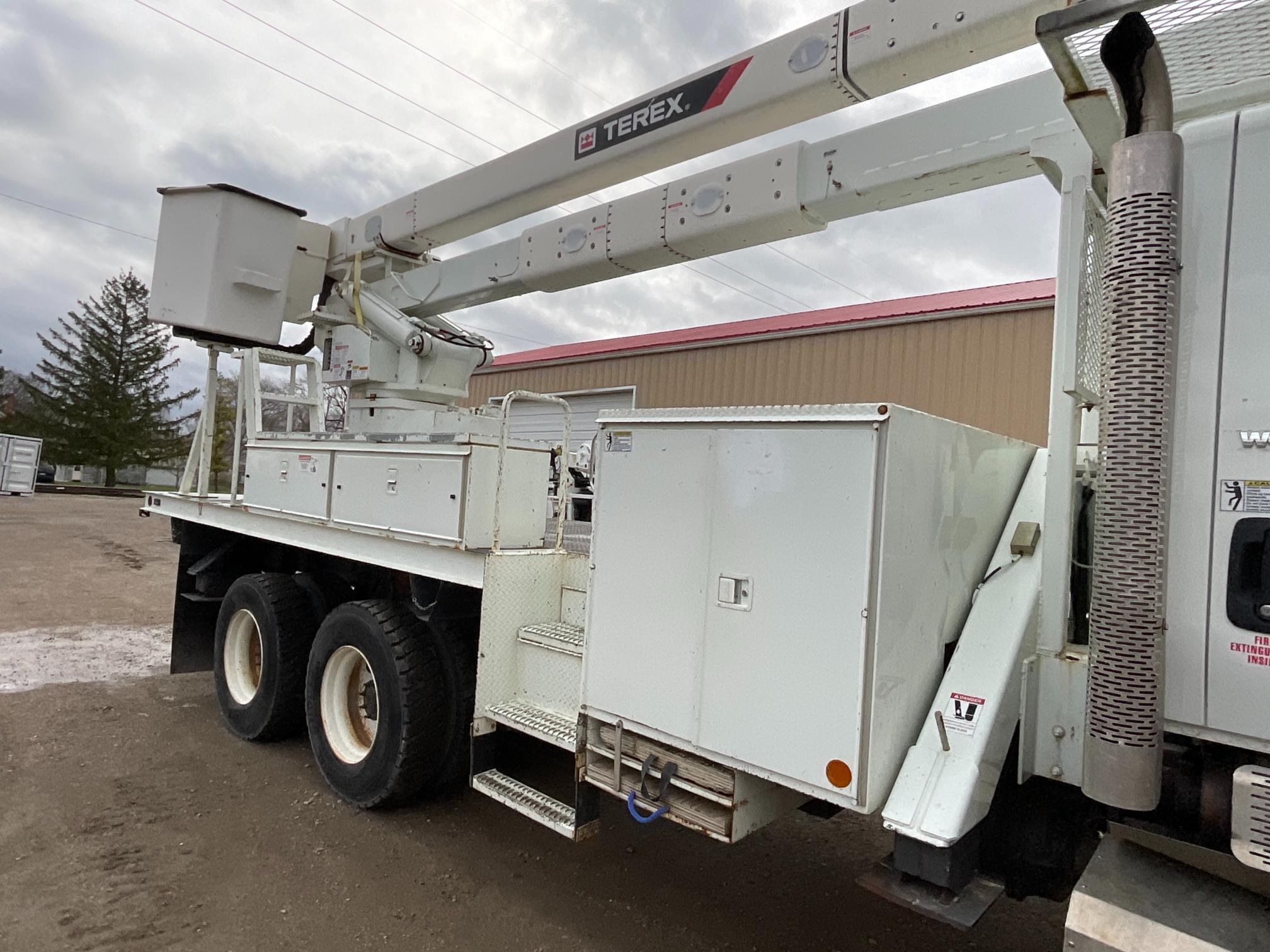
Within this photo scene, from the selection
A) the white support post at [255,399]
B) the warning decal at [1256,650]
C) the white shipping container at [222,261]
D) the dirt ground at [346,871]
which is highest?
the white shipping container at [222,261]

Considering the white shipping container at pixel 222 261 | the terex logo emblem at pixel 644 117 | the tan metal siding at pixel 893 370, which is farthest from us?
the tan metal siding at pixel 893 370

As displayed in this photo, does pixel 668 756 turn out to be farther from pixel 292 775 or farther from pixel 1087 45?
pixel 292 775

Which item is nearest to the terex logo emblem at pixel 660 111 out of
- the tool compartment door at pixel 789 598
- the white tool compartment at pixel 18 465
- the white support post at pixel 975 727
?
the tool compartment door at pixel 789 598

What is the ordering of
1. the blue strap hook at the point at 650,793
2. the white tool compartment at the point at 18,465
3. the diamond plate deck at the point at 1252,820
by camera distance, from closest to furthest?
the diamond plate deck at the point at 1252,820, the blue strap hook at the point at 650,793, the white tool compartment at the point at 18,465

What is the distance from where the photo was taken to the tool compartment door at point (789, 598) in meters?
2.10

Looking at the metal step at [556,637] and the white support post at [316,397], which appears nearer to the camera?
the metal step at [556,637]

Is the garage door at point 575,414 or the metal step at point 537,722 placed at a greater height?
the garage door at point 575,414

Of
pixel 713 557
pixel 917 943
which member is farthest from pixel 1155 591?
pixel 917 943

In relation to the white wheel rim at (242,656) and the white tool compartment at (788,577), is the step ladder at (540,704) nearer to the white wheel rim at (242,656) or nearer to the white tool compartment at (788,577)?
the white tool compartment at (788,577)

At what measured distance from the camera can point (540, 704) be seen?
3.41 meters

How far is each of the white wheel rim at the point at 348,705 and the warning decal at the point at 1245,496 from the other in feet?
12.5

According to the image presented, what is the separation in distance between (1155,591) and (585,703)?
176 cm

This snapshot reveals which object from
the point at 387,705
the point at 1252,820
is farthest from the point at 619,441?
the point at 387,705

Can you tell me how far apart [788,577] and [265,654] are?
3.93 meters
